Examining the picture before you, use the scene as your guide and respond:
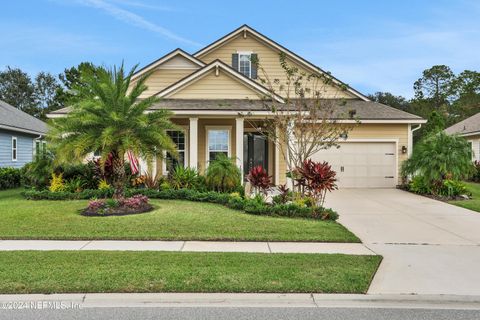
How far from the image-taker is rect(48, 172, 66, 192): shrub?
14094 mm

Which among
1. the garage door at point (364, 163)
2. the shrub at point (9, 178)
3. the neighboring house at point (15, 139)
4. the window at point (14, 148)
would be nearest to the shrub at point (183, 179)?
the garage door at point (364, 163)

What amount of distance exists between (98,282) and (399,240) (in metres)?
5.89

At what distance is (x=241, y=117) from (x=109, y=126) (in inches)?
219

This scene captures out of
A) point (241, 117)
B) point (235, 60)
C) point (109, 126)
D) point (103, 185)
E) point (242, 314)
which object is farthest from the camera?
point (235, 60)

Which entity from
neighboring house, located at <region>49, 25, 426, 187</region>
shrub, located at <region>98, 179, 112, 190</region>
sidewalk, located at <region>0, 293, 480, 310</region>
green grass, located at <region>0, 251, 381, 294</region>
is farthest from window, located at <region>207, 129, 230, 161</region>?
sidewalk, located at <region>0, 293, 480, 310</region>

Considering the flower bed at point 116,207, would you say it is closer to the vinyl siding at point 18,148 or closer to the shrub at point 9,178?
the shrub at point 9,178

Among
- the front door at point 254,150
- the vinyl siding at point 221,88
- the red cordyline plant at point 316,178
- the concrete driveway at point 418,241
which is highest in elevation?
the vinyl siding at point 221,88

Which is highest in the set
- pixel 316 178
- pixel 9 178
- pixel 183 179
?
pixel 316 178

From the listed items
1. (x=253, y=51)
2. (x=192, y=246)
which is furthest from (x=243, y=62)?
(x=192, y=246)

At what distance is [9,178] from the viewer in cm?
1931

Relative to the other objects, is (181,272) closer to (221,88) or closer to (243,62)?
(221,88)

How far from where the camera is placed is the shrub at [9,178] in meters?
18.8

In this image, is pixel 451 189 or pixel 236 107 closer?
pixel 451 189

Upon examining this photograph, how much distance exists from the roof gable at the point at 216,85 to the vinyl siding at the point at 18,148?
425 inches
